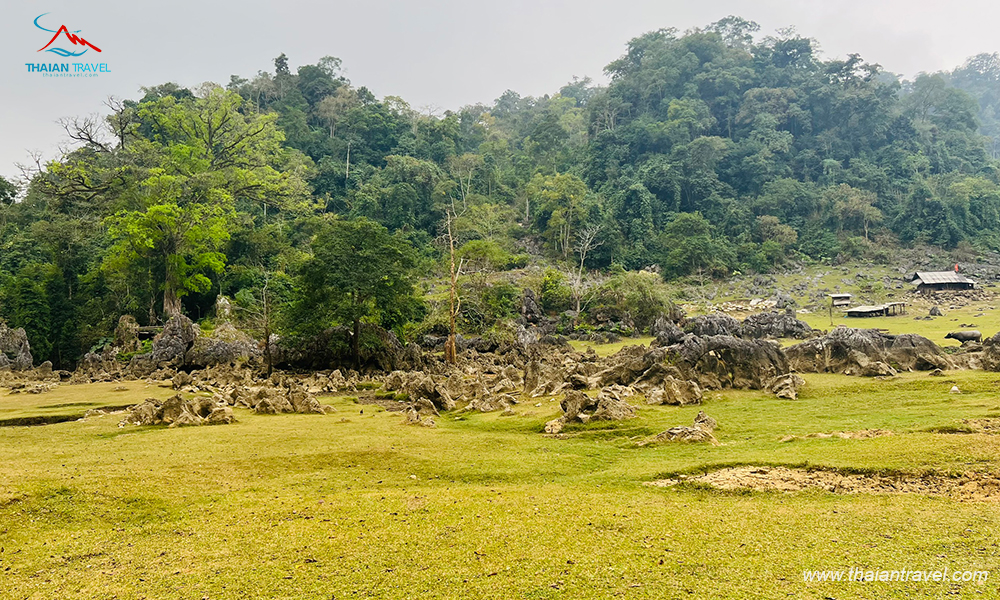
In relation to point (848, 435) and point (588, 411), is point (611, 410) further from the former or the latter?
point (848, 435)

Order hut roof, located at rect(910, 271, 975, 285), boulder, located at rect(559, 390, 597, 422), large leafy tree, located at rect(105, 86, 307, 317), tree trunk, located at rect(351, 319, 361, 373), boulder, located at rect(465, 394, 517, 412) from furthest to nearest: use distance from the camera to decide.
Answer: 1. hut roof, located at rect(910, 271, 975, 285)
2. large leafy tree, located at rect(105, 86, 307, 317)
3. tree trunk, located at rect(351, 319, 361, 373)
4. boulder, located at rect(465, 394, 517, 412)
5. boulder, located at rect(559, 390, 597, 422)

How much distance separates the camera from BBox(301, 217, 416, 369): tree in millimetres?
17250

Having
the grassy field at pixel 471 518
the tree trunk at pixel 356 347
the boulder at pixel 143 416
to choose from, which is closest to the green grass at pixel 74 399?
the boulder at pixel 143 416

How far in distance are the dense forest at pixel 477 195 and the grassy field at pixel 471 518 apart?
11382mm

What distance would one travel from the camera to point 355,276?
17.4 metres

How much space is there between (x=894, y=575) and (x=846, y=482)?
1.96 metres

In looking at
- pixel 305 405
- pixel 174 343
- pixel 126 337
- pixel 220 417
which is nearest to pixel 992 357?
pixel 305 405

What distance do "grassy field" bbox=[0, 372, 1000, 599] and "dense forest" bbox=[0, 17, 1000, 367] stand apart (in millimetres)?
11382

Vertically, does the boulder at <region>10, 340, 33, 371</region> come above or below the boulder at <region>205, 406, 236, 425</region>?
below

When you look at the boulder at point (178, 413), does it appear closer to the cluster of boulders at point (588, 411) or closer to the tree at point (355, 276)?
the cluster of boulders at point (588, 411)

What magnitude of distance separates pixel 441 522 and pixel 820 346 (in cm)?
1100

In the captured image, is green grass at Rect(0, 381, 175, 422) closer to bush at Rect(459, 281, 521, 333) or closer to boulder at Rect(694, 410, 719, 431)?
boulder at Rect(694, 410, 719, 431)

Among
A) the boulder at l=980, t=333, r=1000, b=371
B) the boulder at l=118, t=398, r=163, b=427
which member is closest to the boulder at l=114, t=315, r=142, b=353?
the boulder at l=118, t=398, r=163, b=427

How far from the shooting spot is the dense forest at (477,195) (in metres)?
25.1
